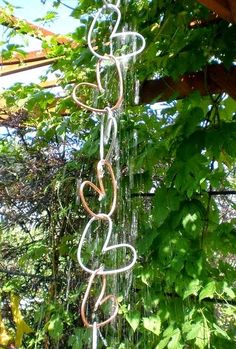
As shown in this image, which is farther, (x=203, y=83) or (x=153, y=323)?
(x=203, y=83)

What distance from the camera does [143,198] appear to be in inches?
68.9

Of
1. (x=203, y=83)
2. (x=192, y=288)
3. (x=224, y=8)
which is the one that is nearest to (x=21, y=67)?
(x=203, y=83)

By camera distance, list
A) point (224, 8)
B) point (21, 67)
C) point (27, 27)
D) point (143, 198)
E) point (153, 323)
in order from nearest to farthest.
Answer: point (224, 8) < point (153, 323) < point (143, 198) < point (27, 27) < point (21, 67)

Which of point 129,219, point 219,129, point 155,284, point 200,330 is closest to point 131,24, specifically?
point 219,129

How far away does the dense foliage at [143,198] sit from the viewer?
150 centimetres

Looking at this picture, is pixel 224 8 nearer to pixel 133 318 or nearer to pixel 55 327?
pixel 133 318

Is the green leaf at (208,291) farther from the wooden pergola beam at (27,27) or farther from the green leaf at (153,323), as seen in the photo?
the wooden pergola beam at (27,27)

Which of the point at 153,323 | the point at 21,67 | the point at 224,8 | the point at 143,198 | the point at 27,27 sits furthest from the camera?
the point at 21,67

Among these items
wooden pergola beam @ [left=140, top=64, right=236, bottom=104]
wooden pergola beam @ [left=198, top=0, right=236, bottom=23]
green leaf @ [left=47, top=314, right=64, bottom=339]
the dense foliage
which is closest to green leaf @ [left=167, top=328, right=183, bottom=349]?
the dense foliage

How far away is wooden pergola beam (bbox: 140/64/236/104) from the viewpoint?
171cm

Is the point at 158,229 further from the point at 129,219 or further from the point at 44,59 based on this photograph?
the point at 44,59

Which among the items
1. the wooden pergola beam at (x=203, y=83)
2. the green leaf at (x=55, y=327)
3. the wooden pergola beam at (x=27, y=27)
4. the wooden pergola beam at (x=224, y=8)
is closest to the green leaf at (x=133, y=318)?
the green leaf at (x=55, y=327)

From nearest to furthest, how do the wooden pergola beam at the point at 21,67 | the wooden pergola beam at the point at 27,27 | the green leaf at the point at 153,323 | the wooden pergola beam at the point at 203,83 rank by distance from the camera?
the green leaf at the point at 153,323
the wooden pergola beam at the point at 203,83
the wooden pergola beam at the point at 27,27
the wooden pergola beam at the point at 21,67

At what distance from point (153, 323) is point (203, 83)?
0.72m
